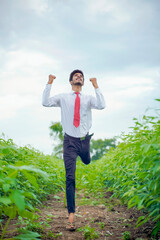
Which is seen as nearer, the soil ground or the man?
the soil ground

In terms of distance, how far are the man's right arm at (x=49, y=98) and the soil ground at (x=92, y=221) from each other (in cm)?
188

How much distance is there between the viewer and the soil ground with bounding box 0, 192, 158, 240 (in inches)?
112

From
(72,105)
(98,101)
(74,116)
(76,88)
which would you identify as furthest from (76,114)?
(76,88)

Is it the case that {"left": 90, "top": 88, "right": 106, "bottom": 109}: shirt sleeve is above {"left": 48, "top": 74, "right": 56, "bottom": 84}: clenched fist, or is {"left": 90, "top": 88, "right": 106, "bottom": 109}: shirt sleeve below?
below

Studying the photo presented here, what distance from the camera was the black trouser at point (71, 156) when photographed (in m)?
3.54

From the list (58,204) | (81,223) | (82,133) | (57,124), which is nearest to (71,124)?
(82,133)

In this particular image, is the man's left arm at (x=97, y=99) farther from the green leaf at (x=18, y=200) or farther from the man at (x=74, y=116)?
the green leaf at (x=18, y=200)

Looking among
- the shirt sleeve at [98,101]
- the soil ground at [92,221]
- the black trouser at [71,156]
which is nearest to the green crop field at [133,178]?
the soil ground at [92,221]

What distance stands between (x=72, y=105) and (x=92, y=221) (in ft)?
6.24

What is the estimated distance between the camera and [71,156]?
3.69 metres

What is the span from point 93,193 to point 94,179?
1.44 feet

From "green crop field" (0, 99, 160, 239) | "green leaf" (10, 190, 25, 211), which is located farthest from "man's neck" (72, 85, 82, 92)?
"green leaf" (10, 190, 25, 211)

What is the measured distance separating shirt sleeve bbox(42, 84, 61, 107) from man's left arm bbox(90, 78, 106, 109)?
0.64 m

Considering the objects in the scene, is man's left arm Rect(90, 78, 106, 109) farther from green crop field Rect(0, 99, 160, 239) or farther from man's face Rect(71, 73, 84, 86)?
green crop field Rect(0, 99, 160, 239)
